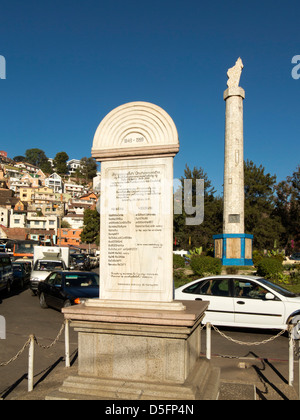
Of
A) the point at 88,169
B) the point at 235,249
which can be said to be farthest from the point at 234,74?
the point at 88,169

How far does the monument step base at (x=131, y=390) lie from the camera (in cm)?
429

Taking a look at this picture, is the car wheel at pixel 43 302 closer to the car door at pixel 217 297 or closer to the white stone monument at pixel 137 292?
the car door at pixel 217 297

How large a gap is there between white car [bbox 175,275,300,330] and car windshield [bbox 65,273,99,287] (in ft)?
13.0

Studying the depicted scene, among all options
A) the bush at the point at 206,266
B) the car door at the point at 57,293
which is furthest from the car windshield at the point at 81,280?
the bush at the point at 206,266

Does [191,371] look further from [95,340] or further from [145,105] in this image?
[145,105]

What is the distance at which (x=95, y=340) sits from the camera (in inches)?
187

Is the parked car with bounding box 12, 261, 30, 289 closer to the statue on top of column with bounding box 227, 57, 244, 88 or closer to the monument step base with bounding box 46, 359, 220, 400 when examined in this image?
the monument step base with bounding box 46, 359, 220, 400

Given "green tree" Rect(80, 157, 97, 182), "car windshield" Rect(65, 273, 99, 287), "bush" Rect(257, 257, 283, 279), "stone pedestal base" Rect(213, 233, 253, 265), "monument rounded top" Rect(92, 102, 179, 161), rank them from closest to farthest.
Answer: "monument rounded top" Rect(92, 102, 179, 161) → "car windshield" Rect(65, 273, 99, 287) → "bush" Rect(257, 257, 283, 279) → "stone pedestal base" Rect(213, 233, 253, 265) → "green tree" Rect(80, 157, 97, 182)

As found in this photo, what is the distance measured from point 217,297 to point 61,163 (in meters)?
192

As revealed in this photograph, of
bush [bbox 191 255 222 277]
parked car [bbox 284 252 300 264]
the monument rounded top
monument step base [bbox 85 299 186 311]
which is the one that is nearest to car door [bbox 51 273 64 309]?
monument step base [bbox 85 299 186 311]

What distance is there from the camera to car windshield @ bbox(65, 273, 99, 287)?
13.0 m

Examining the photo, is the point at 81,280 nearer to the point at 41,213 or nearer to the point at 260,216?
the point at 260,216

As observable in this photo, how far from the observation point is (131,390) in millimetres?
4391
